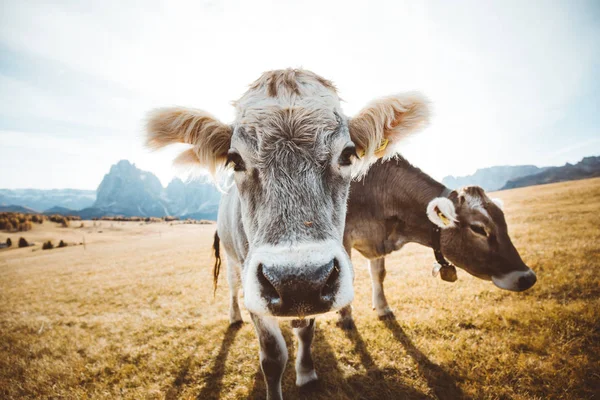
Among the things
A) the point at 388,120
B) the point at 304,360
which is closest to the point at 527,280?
the point at 388,120

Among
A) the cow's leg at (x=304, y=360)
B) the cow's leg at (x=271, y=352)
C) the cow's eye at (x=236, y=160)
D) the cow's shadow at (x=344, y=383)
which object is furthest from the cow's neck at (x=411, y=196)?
the cow's eye at (x=236, y=160)

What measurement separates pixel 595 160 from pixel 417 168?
263 meters

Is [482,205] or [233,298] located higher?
[482,205]

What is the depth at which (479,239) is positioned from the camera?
3594 millimetres

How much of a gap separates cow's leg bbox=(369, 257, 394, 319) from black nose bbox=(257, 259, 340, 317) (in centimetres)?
381

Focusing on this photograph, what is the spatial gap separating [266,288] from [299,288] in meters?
0.24

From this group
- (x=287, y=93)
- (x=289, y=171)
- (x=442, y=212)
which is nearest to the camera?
(x=289, y=171)

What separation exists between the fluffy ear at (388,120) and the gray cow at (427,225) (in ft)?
4.69

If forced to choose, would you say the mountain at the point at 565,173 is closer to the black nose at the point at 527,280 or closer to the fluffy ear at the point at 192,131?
the black nose at the point at 527,280

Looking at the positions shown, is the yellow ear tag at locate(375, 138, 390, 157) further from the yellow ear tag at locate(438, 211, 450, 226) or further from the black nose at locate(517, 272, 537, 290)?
the black nose at locate(517, 272, 537, 290)

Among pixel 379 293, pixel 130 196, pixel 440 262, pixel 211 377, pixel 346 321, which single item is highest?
pixel 130 196

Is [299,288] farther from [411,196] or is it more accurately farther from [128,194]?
[128,194]

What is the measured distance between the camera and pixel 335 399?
2.96m

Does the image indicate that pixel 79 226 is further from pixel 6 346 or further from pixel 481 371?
pixel 481 371
